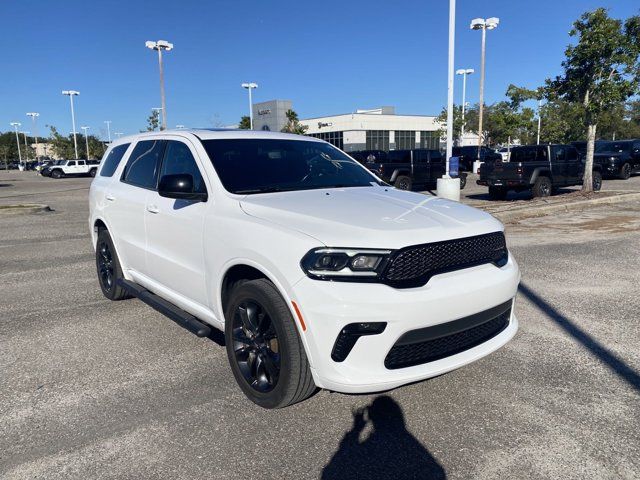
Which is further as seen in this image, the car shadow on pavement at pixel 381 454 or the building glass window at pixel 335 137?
the building glass window at pixel 335 137

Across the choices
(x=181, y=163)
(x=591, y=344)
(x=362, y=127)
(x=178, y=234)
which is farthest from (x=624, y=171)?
(x=362, y=127)

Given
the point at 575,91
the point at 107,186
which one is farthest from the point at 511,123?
the point at 107,186

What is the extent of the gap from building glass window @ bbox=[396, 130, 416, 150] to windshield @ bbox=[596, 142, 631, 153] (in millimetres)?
49247

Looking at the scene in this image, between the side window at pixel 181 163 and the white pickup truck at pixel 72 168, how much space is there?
4839 centimetres

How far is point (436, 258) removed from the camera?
2.90m

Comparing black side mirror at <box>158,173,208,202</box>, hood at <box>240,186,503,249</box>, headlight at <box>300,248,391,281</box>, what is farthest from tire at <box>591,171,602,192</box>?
headlight at <box>300,248,391,281</box>

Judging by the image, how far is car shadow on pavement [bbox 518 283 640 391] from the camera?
3658mm

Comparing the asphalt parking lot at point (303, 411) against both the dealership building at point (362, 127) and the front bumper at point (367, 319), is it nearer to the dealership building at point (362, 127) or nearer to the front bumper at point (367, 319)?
the front bumper at point (367, 319)

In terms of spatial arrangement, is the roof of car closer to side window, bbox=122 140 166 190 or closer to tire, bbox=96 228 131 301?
side window, bbox=122 140 166 190

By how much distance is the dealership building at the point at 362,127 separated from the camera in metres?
68.1

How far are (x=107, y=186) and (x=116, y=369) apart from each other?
234 cm

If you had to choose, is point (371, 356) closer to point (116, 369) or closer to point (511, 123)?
point (116, 369)

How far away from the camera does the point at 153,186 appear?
4.55 metres

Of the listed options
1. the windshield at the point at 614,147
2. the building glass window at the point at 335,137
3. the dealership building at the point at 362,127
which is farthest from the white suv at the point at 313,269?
the building glass window at the point at 335,137
